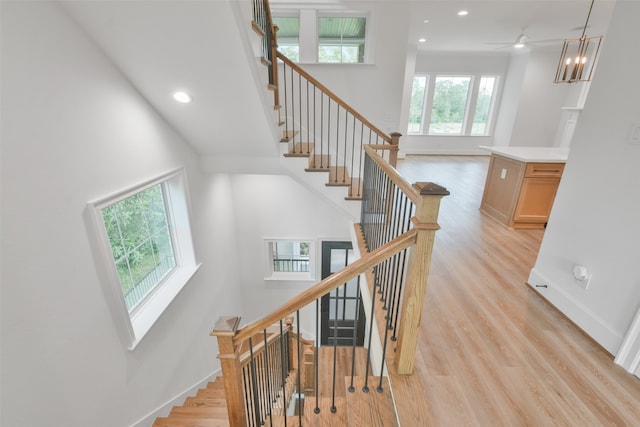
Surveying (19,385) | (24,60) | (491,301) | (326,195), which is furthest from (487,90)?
(19,385)

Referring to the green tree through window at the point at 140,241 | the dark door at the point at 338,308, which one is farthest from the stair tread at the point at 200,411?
the dark door at the point at 338,308

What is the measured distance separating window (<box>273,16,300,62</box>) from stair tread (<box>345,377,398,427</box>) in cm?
418

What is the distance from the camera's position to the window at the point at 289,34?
4.11m

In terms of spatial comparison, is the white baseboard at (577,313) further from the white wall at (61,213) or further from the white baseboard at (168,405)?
the white baseboard at (168,405)

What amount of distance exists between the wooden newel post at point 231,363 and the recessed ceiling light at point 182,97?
1.84m

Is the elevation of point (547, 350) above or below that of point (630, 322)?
below

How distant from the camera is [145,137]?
2383mm

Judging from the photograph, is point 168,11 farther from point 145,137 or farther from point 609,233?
point 609,233

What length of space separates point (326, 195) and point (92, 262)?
2.43 metres

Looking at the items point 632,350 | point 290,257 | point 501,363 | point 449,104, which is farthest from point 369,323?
point 449,104

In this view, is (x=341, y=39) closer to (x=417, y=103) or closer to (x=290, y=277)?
(x=290, y=277)

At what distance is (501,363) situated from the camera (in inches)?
69.7

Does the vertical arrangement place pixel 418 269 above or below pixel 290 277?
above

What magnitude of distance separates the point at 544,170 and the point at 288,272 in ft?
13.8
